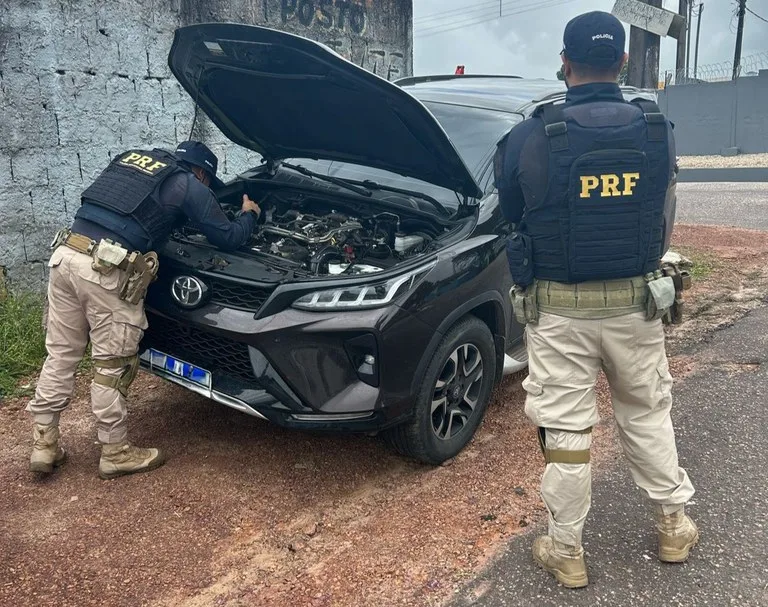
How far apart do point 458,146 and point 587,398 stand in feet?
6.15

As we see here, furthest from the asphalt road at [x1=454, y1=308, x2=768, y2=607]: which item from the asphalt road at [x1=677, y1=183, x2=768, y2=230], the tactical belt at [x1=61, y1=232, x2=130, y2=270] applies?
the asphalt road at [x1=677, y1=183, x2=768, y2=230]

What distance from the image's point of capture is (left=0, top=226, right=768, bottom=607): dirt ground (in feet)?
8.25

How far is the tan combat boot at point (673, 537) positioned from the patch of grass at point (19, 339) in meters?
3.70

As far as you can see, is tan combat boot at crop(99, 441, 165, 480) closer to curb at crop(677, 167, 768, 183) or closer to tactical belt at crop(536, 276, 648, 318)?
tactical belt at crop(536, 276, 648, 318)

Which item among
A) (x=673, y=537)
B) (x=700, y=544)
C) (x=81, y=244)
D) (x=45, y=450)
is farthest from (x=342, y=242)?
(x=700, y=544)

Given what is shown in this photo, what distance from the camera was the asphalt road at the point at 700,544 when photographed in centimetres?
245

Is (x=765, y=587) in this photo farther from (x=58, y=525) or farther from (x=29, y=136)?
(x=29, y=136)

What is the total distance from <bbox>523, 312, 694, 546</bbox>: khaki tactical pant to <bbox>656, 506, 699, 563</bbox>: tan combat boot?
4cm

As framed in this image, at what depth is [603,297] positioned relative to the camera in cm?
244

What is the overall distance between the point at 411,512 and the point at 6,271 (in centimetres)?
363

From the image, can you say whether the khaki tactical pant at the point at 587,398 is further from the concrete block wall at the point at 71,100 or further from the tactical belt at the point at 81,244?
the concrete block wall at the point at 71,100

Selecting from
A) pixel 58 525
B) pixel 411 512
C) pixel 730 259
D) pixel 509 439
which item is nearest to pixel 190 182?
pixel 58 525

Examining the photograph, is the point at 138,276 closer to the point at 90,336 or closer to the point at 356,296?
the point at 90,336

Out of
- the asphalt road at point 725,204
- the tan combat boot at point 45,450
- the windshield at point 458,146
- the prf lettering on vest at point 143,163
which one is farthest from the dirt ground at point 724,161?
the tan combat boot at point 45,450
